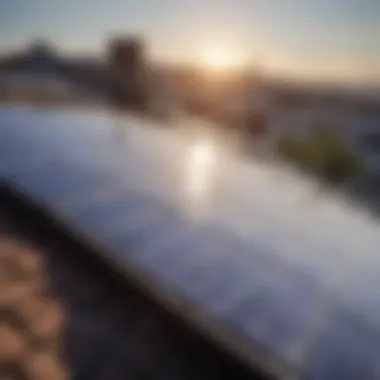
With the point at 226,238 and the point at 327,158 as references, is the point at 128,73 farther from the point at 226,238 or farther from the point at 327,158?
the point at 327,158

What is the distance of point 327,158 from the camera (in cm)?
3353

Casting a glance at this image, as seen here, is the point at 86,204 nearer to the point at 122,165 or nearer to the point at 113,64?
the point at 122,165

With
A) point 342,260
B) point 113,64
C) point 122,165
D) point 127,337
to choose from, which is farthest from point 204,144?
point 113,64

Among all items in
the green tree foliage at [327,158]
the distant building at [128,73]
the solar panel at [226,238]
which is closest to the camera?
the solar panel at [226,238]

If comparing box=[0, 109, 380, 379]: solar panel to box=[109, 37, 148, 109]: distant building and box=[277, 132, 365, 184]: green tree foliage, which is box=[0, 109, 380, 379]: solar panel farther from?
box=[277, 132, 365, 184]: green tree foliage

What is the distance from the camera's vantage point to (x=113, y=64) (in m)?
17.4

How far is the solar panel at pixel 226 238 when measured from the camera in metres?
3.25

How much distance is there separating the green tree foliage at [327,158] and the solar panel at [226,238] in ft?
88.8

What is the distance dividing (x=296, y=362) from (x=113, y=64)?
1557 cm

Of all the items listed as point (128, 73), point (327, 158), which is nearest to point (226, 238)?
point (128, 73)

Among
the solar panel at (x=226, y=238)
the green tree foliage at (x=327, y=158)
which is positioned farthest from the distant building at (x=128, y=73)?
the green tree foliage at (x=327, y=158)

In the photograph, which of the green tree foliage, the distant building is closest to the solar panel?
the distant building

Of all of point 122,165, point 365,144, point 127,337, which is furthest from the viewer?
point 365,144

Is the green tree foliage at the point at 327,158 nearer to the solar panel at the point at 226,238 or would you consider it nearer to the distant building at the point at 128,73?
the distant building at the point at 128,73
